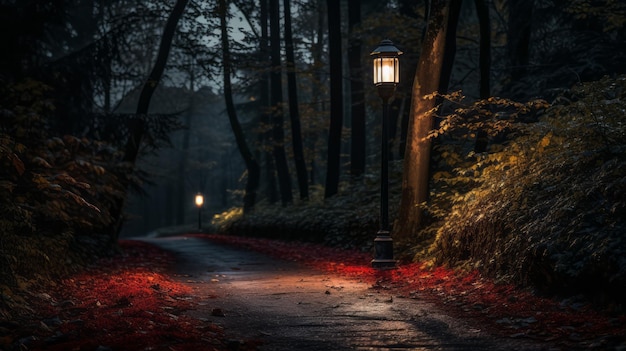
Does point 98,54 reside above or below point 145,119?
above

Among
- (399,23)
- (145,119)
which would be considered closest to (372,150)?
(399,23)

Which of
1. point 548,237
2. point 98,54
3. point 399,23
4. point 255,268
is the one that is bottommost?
point 255,268

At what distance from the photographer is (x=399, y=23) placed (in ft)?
66.9

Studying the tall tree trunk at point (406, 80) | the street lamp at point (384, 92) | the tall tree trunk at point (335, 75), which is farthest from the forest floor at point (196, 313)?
the tall tree trunk at point (335, 75)

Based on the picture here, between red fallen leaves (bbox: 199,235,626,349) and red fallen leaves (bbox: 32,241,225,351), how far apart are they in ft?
9.91

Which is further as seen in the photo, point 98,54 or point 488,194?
point 98,54

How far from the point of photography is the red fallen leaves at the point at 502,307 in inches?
241

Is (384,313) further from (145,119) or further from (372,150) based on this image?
(372,150)

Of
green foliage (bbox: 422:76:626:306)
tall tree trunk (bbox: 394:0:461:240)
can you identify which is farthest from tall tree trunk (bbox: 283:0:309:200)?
green foliage (bbox: 422:76:626:306)

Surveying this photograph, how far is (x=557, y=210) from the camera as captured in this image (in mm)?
7934

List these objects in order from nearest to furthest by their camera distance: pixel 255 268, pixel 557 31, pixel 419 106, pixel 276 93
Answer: pixel 419 106 → pixel 255 268 → pixel 557 31 → pixel 276 93

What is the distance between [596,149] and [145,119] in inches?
478

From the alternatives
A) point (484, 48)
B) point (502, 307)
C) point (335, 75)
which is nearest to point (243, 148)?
point (335, 75)

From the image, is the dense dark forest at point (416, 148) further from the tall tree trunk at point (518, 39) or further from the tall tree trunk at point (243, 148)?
the tall tree trunk at point (243, 148)
